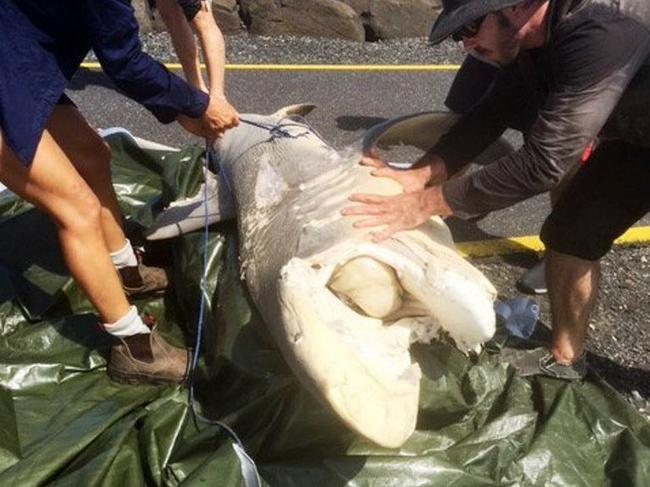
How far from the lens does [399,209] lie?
2504 mm

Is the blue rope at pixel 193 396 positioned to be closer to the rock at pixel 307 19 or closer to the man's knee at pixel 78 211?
the man's knee at pixel 78 211

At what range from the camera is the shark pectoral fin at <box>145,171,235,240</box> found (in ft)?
11.4

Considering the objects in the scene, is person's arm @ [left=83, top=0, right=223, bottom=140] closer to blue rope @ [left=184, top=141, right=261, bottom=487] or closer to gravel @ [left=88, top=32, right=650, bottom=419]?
blue rope @ [left=184, top=141, right=261, bottom=487]

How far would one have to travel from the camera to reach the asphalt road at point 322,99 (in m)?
5.59

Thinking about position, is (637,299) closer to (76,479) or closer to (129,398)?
(129,398)

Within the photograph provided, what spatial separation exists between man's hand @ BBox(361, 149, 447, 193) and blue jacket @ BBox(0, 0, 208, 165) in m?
0.82

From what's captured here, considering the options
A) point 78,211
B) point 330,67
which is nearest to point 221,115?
point 78,211

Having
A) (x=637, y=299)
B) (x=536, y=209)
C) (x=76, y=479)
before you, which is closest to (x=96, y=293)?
(x=76, y=479)

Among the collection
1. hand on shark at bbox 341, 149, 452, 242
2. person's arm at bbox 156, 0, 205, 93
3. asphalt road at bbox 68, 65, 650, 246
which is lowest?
asphalt road at bbox 68, 65, 650, 246

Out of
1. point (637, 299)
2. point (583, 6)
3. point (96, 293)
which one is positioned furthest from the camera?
point (637, 299)

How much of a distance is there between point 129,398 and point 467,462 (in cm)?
119

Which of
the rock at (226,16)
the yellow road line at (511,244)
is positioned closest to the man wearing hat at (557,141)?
the yellow road line at (511,244)

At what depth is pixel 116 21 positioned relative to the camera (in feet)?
7.95

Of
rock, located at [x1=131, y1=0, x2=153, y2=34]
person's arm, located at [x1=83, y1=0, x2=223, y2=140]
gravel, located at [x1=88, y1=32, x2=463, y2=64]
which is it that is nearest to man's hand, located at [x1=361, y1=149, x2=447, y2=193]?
person's arm, located at [x1=83, y1=0, x2=223, y2=140]
